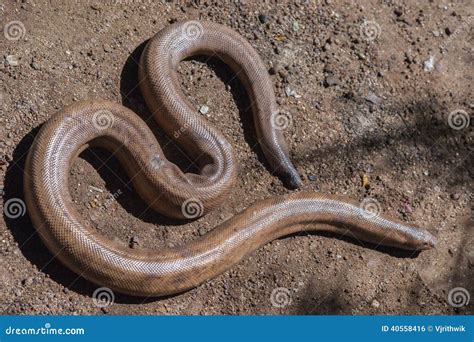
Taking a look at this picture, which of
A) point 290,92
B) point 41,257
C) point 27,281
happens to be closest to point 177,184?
point 41,257

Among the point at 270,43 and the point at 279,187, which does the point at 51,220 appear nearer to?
the point at 279,187

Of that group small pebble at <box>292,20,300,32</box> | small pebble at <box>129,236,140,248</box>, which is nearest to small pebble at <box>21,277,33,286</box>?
small pebble at <box>129,236,140,248</box>

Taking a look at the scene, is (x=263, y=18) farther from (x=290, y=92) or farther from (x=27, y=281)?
(x=27, y=281)

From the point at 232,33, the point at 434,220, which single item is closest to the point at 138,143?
the point at 232,33

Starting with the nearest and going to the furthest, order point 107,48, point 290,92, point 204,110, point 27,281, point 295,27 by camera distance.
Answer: point 27,281, point 107,48, point 204,110, point 290,92, point 295,27

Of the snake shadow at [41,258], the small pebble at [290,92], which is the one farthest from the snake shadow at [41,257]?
the small pebble at [290,92]

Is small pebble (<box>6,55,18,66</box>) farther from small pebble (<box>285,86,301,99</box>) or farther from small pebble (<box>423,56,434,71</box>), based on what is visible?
small pebble (<box>423,56,434,71</box>)
